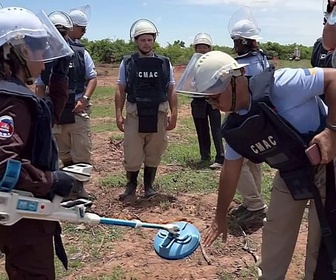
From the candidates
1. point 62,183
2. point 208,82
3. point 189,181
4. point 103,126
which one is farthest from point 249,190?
point 103,126

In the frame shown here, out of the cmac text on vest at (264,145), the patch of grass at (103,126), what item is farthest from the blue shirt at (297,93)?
the patch of grass at (103,126)

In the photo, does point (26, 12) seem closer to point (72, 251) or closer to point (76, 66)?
point (72, 251)

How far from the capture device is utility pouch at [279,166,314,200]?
296 centimetres

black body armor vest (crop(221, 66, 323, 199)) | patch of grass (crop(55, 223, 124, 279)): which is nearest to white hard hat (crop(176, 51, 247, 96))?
black body armor vest (crop(221, 66, 323, 199))

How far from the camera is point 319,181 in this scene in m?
3.05

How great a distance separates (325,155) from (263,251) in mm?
822

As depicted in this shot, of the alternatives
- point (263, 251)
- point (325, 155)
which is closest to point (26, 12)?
point (325, 155)

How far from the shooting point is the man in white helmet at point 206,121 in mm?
6969

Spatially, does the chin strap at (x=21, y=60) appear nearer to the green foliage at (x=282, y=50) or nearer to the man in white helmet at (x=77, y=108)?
the man in white helmet at (x=77, y=108)

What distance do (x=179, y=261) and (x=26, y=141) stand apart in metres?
2.14

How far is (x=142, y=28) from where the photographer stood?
17.5 ft

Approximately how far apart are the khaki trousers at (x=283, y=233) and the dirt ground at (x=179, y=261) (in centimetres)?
66

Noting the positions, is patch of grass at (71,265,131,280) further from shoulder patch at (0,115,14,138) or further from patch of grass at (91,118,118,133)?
patch of grass at (91,118,118,133)

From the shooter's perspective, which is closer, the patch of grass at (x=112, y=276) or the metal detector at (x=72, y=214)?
the metal detector at (x=72, y=214)
